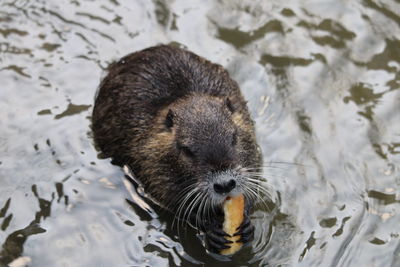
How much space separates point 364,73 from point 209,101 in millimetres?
1911

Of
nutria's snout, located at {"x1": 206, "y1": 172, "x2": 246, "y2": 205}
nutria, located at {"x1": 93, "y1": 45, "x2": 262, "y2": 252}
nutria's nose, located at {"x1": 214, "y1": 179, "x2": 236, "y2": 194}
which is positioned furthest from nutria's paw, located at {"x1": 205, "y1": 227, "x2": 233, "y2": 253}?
nutria's nose, located at {"x1": 214, "y1": 179, "x2": 236, "y2": 194}

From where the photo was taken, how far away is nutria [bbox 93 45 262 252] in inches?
176

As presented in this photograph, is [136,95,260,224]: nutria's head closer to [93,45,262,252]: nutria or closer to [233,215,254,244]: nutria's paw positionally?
[93,45,262,252]: nutria

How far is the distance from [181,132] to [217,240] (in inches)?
29.1

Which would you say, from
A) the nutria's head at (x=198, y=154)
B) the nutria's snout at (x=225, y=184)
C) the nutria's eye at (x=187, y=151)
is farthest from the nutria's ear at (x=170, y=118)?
the nutria's snout at (x=225, y=184)

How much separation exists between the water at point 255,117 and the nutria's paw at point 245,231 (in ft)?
0.35

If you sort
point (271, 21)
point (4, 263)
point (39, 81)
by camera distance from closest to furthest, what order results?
point (4, 263)
point (39, 81)
point (271, 21)

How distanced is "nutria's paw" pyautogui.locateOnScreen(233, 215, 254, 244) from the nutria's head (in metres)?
0.22

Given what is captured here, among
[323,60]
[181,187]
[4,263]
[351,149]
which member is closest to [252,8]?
[323,60]

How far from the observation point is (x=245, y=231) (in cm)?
470

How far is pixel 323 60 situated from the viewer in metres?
6.32

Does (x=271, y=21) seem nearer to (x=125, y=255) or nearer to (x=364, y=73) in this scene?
(x=364, y=73)

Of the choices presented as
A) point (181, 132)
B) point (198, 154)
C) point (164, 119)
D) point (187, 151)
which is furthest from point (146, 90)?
point (198, 154)

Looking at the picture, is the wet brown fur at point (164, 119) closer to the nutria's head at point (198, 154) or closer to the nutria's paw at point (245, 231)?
the nutria's head at point (198, 154)
